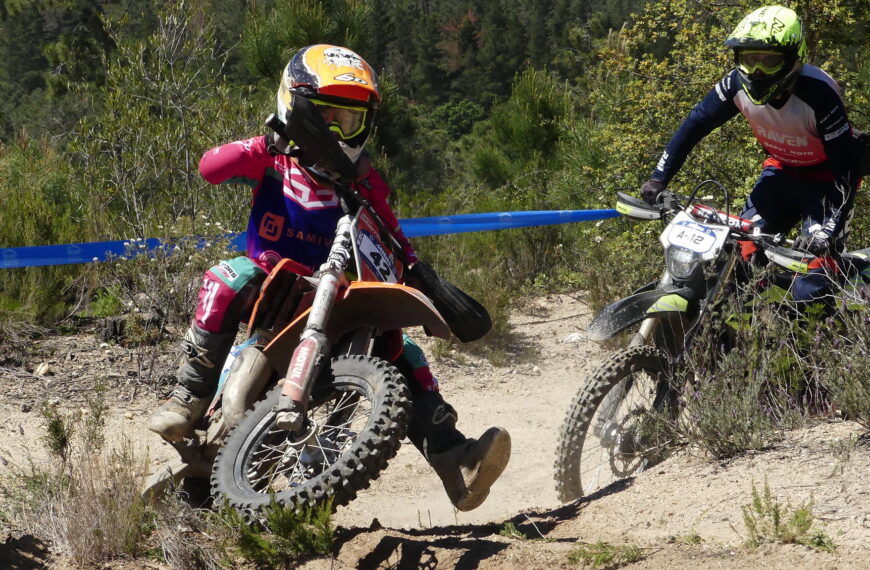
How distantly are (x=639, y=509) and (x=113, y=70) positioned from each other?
17.9 feet

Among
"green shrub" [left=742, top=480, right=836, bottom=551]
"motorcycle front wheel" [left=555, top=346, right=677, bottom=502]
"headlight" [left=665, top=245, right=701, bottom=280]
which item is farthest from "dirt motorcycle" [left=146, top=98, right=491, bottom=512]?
"green shrub" [left=742, top=480, right=836, bottom=551]

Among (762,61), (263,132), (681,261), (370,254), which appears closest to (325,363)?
(370,254)

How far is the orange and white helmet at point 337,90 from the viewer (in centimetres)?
363

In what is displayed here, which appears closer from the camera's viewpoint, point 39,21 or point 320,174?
point 320,174

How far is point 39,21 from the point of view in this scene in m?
27.0

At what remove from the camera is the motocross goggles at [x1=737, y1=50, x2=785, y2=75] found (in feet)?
15.1

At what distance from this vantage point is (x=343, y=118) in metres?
3.71

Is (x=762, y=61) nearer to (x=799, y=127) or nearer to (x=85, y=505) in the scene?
(x=799, y=127)

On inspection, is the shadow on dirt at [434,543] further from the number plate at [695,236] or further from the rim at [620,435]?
the number plate at [695,236]

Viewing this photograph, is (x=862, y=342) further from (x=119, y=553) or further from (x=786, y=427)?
(x=119, y=553)

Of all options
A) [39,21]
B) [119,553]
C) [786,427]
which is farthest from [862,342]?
[39,21]

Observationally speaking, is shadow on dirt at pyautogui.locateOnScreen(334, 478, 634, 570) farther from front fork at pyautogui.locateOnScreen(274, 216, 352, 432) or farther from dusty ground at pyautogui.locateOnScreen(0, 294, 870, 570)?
front fork at pyautogui.locateOnScreen(274, 216, 352, 432)

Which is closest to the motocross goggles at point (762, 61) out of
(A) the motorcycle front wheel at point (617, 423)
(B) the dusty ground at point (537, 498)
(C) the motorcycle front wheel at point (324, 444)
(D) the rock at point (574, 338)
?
(A) the motorcycle front wheel at point (617, 423)

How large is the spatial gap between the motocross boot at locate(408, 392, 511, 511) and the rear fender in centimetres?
35
